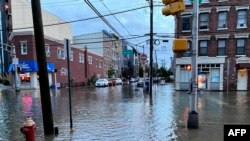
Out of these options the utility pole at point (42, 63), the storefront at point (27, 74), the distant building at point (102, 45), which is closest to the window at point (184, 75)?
the storefront at point (27, 74)

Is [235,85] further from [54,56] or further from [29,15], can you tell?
[29,15]

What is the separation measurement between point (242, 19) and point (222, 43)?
345 cm

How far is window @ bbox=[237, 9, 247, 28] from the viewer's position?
3478 cm

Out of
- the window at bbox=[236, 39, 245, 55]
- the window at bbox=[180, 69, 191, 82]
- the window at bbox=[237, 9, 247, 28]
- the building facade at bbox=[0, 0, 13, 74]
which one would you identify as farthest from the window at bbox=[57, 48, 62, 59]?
the window at bbox=[237, 9, 247, 28]

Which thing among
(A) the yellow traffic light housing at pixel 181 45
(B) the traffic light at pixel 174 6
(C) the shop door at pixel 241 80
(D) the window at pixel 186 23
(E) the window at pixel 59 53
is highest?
(D) the window at pixel 186 23

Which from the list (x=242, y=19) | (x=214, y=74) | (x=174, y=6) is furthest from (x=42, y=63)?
(x=242, y=19)

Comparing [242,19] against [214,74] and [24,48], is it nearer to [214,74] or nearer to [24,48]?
[214,74]

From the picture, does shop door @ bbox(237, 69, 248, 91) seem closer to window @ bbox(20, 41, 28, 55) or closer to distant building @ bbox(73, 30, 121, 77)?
window @ bbox(20, 41, 28, 55)

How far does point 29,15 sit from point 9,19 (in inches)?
154

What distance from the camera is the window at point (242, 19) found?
34.8 meters

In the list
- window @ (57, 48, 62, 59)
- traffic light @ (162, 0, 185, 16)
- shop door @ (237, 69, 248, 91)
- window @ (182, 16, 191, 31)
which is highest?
window @ (182, 16, 191, 31)

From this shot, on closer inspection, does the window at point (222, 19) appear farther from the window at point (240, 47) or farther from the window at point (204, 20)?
the window at point (240, 47)

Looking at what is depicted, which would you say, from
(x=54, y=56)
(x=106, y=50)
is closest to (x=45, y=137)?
(x=54, y=56)

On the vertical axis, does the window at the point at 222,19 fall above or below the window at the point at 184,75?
above
